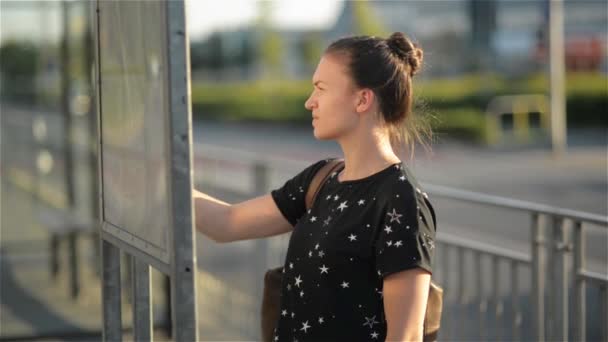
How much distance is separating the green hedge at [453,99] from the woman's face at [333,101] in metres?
18.5

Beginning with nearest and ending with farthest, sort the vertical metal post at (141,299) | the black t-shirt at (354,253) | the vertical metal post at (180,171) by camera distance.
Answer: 1. the vertical metal post at (180,171)
2. the black t-shirt at (354,253)
3. the vertical metal post at (141,299)

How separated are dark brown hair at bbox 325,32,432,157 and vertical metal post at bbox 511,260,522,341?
6.99ft

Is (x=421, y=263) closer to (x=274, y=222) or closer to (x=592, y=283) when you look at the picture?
(x=274, y=222)

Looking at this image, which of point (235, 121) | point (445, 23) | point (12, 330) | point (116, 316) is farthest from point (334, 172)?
point (445, 23)

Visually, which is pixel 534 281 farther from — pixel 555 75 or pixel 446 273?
pixel 555 75

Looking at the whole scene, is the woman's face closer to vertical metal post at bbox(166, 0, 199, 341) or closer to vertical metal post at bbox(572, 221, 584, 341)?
vertical metal post at bbox(166, 0, 199, 341)

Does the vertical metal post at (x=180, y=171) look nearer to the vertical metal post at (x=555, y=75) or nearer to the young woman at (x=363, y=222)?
the young woman at (x=363, y=222)

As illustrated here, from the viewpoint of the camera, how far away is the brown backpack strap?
9.43 ft

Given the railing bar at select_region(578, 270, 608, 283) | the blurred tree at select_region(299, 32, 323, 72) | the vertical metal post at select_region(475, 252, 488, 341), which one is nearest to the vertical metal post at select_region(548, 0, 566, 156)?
the vertical metal post at select_region(475, 252, 488, 341)

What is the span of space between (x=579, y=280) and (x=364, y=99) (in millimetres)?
2029

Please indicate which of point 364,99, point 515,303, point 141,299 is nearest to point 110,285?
point 141,299

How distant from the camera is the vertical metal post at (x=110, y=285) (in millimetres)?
3154

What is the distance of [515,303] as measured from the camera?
4844 mm

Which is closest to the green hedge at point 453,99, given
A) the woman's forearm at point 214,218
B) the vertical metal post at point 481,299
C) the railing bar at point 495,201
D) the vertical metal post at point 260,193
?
the railing bar at point 495,201
